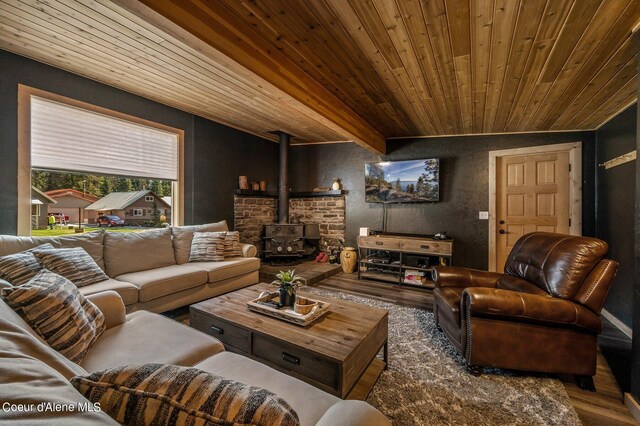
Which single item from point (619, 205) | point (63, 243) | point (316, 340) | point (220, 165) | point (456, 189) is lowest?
point (316, 340)

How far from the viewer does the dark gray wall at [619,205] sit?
2686 millimetres

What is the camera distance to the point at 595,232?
352cm

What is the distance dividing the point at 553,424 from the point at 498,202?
→ 3.29m

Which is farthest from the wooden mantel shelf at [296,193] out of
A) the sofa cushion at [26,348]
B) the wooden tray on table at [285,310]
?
the sofa cushion at [26,348]

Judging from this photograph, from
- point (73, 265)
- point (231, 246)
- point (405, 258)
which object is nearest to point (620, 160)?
point (405, 258)

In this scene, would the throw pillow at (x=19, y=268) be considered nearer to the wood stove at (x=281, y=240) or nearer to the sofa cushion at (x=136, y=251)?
the sofa cushion at (x=136, y=251)

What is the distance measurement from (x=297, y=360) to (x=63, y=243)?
2.53 meters

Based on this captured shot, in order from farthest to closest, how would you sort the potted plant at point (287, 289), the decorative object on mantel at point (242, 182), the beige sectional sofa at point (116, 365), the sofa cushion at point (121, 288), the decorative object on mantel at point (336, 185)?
the decorative object on mantel at point (336, 185) → the decorative object on mantel at point (242, 182) → the sofa cushion at point (121, 288) → the potted plant at point (287, 289) → the beige sectional sofa at point (116, 365)

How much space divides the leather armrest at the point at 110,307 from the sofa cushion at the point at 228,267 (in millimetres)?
1336

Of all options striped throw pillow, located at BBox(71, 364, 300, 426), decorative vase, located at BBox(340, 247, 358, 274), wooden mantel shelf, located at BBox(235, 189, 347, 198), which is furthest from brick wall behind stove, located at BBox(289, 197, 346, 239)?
striped throw pillow, located at BBox(71, 364, 300, 426)

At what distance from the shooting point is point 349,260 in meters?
4.75

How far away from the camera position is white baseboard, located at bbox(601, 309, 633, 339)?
2657 mm

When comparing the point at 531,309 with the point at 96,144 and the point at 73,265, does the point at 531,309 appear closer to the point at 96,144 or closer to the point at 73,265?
the point at 73,265

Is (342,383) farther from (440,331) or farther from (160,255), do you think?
(160,255)
